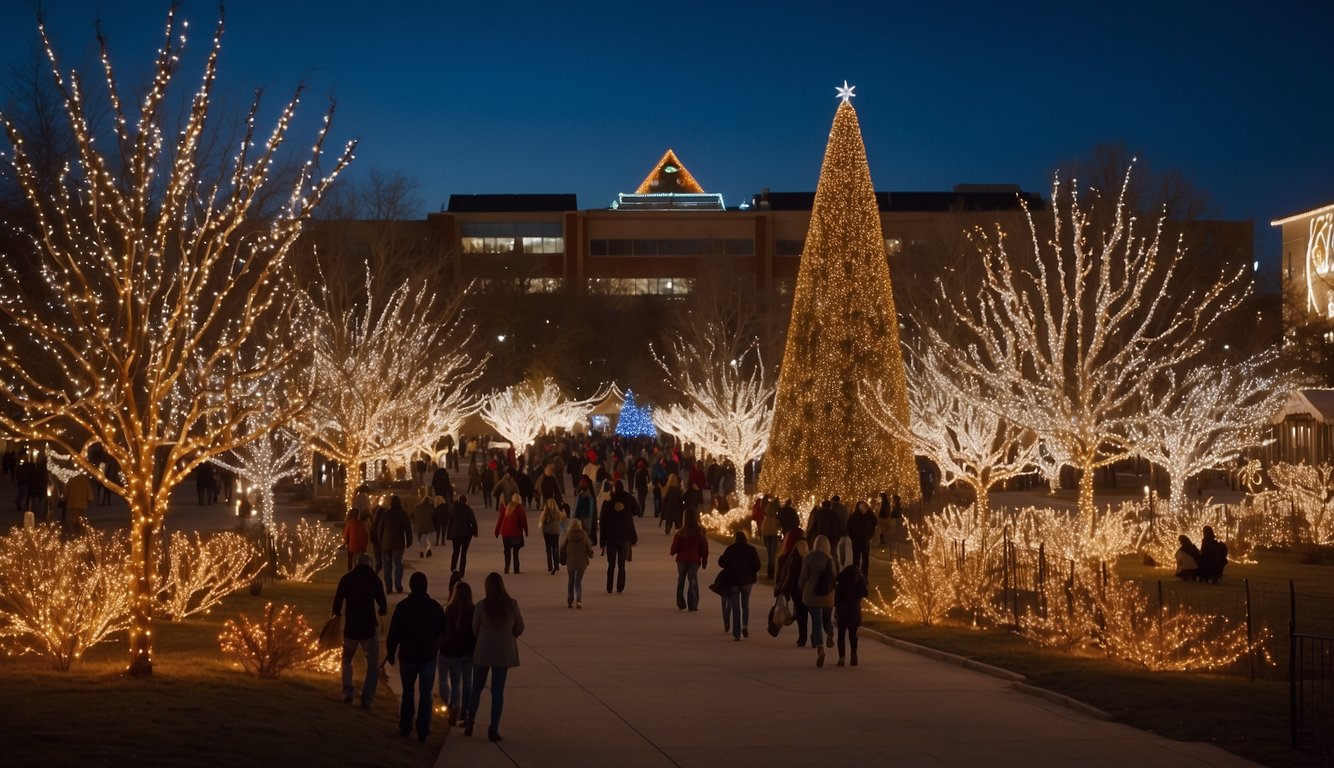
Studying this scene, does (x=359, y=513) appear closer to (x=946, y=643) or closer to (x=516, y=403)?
(x=946, y=643)

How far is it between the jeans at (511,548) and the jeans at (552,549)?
24.9 inches

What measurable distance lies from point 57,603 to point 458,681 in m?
3.79

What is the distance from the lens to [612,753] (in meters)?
11.7

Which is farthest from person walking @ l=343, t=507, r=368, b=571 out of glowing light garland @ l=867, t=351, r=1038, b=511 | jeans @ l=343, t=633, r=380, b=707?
glowing light garland @ l=867, t=351, r=1038, b=511

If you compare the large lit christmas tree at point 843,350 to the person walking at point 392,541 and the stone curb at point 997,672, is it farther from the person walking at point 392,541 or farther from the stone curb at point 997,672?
the stone curb at point 997,672

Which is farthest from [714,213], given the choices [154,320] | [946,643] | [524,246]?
[946,643]

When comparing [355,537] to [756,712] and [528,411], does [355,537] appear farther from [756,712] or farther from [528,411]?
[528,411]

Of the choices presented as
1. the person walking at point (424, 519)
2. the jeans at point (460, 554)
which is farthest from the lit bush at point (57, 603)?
the person walking at point (424, 519)

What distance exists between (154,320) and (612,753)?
19.6 meters

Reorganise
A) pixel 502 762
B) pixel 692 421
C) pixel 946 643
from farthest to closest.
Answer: pixel 692 421 → pixel 946 643 → pixel 502 762

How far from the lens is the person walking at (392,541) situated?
2258 cm

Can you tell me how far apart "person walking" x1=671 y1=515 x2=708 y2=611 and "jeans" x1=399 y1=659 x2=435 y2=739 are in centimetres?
870

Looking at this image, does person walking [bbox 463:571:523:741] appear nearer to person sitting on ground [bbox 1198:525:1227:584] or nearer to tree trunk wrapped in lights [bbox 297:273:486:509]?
tree trunk wrapped in lights [bbox 297:273:486:509]

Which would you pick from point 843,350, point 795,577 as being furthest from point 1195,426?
point 795,577
